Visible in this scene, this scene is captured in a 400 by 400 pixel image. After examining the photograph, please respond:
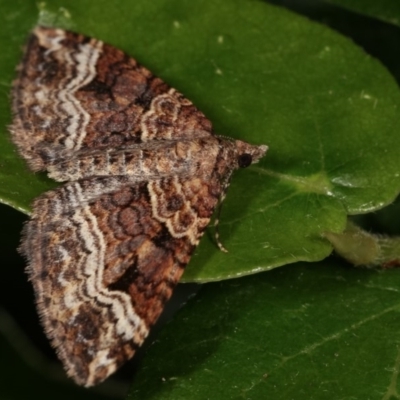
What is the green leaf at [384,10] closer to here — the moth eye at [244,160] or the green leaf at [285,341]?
the moth eye at [244,160]

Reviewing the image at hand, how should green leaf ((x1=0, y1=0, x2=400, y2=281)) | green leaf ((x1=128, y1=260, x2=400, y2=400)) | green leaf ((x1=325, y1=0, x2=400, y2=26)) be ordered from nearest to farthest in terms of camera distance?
1. green leaf ((x1=128, y1=260, x2=400, y2=400))
2. green leaf ((x1=0, y1=0, x2=400, y2=281))
3. green leaf ((x1=325, y1=0, x2=400, y2=26))

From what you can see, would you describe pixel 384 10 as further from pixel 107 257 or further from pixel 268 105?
pixel 107 257

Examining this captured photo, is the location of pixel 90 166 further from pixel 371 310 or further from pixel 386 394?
pixel 386 394

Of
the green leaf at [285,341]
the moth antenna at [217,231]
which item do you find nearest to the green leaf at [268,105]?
the moth antenna at [217,231]

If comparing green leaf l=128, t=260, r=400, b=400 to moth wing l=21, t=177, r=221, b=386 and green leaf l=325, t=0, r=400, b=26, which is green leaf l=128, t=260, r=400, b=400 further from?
green leaf l=325, t=0, r=400, b=26

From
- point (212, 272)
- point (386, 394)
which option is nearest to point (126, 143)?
point (212, 272)

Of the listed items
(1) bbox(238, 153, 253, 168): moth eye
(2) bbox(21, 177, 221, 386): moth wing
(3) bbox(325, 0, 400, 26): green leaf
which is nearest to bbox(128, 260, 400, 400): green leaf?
(2) bbox(21, 177, 221, 386): moth wing
